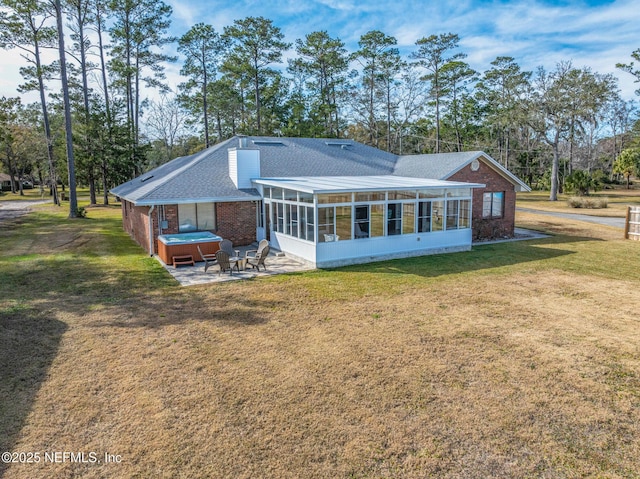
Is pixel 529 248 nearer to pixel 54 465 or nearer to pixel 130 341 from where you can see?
pixel 130 341

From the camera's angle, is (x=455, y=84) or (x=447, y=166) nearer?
(x=447, y=166)

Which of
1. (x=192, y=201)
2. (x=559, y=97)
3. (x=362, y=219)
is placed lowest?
(x=362, y=219)

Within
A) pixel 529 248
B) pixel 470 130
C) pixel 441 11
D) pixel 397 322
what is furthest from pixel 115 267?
pixel 470 130

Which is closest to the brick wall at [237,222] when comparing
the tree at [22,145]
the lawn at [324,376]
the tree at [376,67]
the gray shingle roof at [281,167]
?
the gray shingle roof at [281,167]

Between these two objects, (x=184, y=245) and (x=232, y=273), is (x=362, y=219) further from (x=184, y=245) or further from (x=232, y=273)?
(x=184, y=245)

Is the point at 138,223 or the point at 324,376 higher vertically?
the point at 138,223

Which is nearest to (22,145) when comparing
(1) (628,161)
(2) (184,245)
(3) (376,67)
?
(3) (376,67)
